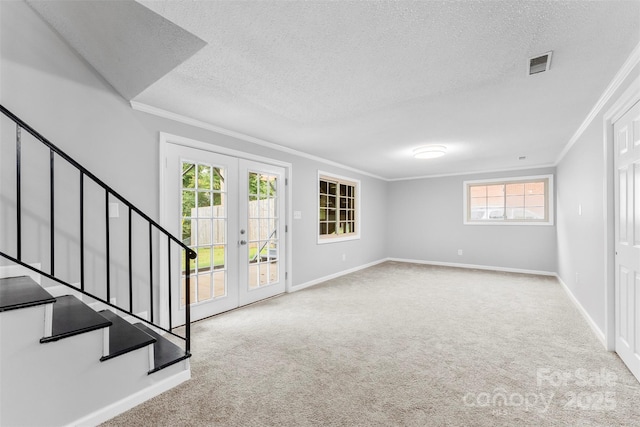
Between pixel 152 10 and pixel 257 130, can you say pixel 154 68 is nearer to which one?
pixel 152 10

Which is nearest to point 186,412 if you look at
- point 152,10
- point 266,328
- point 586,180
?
point 266,328

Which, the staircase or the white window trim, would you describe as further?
the white window trim

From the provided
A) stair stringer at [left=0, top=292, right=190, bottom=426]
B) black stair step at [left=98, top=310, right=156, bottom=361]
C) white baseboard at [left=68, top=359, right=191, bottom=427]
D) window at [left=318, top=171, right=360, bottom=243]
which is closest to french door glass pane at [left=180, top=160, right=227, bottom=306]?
black stair step at [left=98, top=310, right=156, bottom=361]

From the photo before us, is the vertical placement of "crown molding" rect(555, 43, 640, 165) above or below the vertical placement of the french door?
above

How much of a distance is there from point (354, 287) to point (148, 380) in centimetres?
349

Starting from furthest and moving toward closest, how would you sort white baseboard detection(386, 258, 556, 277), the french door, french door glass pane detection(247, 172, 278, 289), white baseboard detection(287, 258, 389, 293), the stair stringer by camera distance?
white baseboard detection(386, 258, 556, 277), white baseboard detection(287, 258, 389, 293), french door glass pane detection(247, 172, 278, 289), the french door, the stair stringer

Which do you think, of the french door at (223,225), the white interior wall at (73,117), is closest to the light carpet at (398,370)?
the french door at (223,225)

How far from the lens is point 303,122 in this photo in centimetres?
334

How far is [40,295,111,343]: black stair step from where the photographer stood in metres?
1.57

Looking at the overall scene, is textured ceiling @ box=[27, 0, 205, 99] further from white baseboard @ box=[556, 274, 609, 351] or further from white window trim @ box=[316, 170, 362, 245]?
white baseboard @ box=[556, 274, 609, 351]

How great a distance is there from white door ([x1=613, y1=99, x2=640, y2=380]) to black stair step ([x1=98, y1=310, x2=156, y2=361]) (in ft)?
11.5

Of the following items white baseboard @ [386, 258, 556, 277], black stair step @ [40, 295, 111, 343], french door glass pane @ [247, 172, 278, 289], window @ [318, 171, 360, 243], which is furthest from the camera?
white baseboard @ [386, 258, 556, 277]

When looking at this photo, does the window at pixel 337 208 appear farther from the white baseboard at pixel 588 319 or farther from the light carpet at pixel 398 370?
the white baseboard at pixel 588 319

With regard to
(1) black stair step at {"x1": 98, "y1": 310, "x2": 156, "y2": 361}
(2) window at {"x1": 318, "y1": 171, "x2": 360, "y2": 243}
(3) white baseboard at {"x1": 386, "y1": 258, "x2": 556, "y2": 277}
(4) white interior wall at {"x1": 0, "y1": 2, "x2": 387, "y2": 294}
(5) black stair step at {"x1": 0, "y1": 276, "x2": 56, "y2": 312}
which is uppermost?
(4) white interior wall at {"x1": 0, "y1": 2, "x2": 387, "y2": 294}
